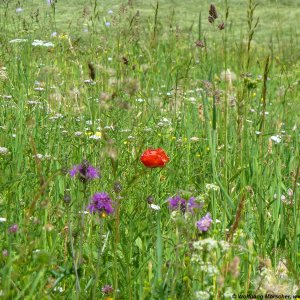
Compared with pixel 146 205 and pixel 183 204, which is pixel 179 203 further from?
pixel 146 205

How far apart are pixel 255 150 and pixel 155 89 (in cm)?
195

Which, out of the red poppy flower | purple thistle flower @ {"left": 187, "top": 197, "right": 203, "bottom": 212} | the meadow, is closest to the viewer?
the meadow

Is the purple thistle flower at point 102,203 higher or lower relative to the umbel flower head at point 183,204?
higher

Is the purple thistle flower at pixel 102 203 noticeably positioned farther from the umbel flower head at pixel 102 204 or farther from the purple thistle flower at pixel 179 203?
the purple thistle flower at pixel 179 203

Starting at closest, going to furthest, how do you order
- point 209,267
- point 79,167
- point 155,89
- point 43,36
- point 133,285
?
point 209,267 < point 79,167 < point 133,285 < point 155,89 < point 43,36

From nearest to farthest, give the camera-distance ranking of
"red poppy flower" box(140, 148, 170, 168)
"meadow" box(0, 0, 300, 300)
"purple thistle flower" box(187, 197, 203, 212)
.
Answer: "meadow" box(0, 0, 300, 300) < "purple thistle flower" box(187, 197, 203, 212) < "red poppy flower" box(140, 148, 170, 168)

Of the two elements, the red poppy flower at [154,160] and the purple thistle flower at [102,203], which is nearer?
the purple thistle flower at [102,203]

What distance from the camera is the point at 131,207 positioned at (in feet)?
6.41

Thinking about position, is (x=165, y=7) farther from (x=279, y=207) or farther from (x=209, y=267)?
(x=209, y=267)

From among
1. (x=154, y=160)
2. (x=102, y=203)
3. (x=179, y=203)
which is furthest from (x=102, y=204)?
(x=154, y=160)

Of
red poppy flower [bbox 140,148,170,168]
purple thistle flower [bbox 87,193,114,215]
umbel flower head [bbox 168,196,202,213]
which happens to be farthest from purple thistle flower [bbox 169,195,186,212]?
red poppy flower [bbox 140,148,170,168]

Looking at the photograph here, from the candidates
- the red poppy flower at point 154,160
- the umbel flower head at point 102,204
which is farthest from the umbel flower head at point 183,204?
the red poppy flower at point 154,160

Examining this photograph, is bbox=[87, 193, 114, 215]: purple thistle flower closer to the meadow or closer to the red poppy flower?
the meadow

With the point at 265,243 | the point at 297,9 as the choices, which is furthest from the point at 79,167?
the point at 297,9
